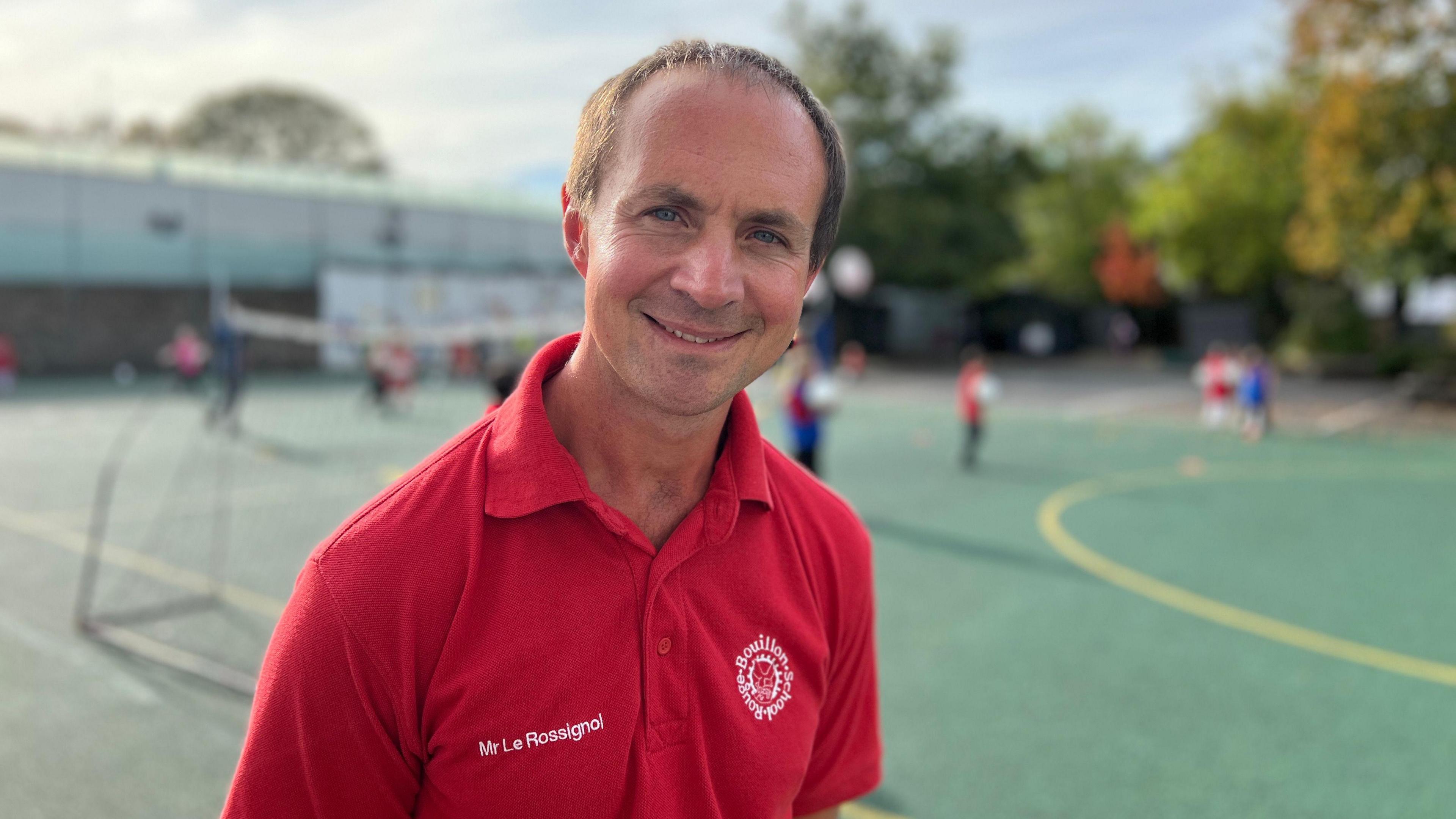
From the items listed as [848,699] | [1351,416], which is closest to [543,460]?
[848,699]

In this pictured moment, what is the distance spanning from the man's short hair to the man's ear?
0.02 metres

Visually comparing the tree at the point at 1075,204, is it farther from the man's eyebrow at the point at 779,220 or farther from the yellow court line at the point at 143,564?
the man's eyebrow at the point at 779,220

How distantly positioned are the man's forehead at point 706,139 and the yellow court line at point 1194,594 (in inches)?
277

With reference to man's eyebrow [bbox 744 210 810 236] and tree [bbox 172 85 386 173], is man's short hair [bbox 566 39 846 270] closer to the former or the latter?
man's eyebrow [bbox 744 210 810 236]

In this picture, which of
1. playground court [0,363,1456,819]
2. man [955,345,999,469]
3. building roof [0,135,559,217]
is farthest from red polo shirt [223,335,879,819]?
building roof [0,135,559,217]

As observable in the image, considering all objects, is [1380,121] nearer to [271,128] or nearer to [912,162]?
[912,162]

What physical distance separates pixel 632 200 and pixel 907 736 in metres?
4.73

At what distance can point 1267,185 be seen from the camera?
36031 millimetres

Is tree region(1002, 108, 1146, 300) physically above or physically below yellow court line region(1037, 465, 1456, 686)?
above

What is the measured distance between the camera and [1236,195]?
119ft

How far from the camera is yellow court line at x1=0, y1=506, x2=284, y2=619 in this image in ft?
24.9

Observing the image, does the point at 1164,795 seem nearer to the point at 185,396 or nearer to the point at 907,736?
the point at 907,736

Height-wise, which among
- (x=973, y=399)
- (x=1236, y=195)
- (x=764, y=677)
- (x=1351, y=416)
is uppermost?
(x=1236, y=195)

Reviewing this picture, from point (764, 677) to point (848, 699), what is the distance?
0.36m
